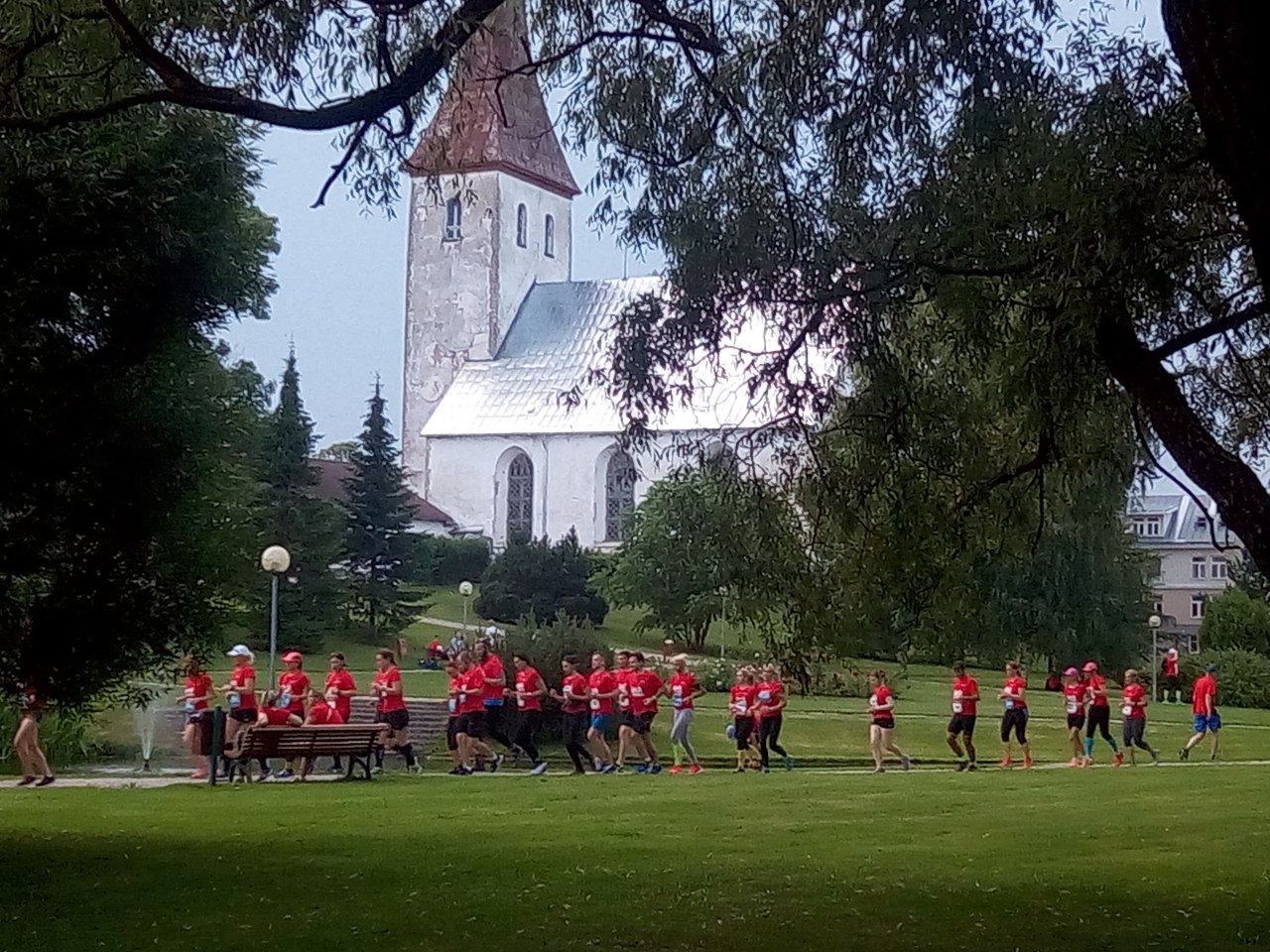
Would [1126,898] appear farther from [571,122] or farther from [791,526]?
[571,122]

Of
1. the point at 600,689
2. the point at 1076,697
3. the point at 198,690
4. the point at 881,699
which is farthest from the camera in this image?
the point at 1076,697

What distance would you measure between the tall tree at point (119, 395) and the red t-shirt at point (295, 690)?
33.5 feet

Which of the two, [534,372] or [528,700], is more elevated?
[534,372]

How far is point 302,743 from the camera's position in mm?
21969

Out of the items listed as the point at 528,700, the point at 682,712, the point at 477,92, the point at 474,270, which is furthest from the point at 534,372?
the point at 477,92

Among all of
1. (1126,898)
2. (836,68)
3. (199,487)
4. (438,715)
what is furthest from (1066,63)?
(438,715)

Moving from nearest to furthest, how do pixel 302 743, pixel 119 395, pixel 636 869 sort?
1. pixel 636 869
2. pixel 119 395
3. pixel 302 743

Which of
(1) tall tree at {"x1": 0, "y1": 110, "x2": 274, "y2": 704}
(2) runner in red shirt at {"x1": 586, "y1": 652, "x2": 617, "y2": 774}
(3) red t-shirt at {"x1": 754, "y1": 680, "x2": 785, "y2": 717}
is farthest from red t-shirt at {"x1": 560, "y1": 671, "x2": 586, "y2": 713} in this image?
(1) tall tree at {"x1": 0, "y1": 110, "x2": 274, "y2": 704}

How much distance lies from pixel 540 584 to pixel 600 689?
38792 mm

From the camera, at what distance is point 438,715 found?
112 feet

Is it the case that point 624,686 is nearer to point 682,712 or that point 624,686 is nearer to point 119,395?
point 682,712

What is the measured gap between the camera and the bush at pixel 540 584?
63.5 m

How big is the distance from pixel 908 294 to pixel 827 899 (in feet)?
12.9

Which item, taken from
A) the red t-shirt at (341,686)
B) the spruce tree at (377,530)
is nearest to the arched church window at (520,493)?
the spruce tree at (377,530)
